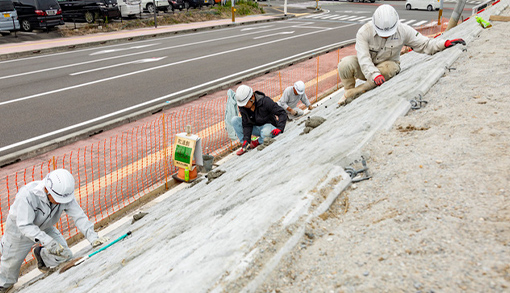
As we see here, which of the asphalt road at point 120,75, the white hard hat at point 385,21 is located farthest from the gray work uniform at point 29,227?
the white hard hat at point 385,21

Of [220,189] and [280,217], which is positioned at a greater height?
[280,217]

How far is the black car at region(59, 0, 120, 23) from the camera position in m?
23.0

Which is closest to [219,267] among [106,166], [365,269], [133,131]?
[365,269]

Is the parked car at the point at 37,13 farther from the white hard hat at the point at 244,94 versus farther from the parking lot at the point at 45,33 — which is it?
the white hard hat at the point at 244,94

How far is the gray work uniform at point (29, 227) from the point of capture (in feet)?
15.4

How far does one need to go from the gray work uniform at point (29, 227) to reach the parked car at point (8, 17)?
1763 centimetres

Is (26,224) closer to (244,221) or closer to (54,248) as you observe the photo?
(54,248)

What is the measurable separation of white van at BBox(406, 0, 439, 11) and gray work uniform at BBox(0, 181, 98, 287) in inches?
1573

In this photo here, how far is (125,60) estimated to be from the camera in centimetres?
1628

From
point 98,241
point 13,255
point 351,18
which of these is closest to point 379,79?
point 98,241

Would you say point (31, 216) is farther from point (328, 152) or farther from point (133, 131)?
point (133, 131)

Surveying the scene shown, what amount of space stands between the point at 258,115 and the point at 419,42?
9.79ft

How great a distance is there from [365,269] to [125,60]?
15674mm

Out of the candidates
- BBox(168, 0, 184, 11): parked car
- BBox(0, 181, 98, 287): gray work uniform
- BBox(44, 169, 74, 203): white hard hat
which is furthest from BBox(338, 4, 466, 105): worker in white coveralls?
BBox(168, 0, 184, 11): parked car
